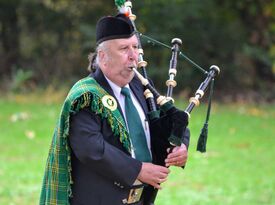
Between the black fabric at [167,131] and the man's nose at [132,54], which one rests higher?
the man's nose at [132,54]

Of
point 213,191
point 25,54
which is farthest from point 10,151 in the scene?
point 25,54

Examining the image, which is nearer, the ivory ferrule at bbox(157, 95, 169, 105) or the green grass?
the ivory ferrule at bbox(157, 95, 169, 105)

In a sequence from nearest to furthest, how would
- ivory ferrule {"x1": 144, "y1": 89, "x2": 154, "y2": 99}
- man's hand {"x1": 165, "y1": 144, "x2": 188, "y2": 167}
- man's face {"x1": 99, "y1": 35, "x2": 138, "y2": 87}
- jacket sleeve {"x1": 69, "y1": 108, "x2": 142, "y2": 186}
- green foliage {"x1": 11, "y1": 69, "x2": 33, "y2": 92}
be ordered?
jacket sleeve {"x1": 69, "y1": 108, "x2": 142, "y2": 186}
man's face {"x1": 99, "y1": 35, "x2": 138, "y2": 87}
man's hand {"x1": 165, "y1": 144, "x2": 188, "y2": 167}
ivory ferrule {"x1": 144, "y1": 89, "x2": 154, "y2": 99}
green foliage {"x1": 11, "y1": 69, "x2": 33, "y2": 92}

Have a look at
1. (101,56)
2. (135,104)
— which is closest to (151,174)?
(135,104)

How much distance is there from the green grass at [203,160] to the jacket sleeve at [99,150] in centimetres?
353

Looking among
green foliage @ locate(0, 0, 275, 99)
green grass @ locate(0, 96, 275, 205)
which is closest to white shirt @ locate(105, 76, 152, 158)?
green grass @ locate(0, 96, 275, 205)

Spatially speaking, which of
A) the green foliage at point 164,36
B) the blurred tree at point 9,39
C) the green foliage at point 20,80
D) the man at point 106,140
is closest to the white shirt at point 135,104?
the man at point 106,140

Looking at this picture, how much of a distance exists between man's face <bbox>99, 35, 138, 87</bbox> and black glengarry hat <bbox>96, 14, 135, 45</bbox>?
3 cm

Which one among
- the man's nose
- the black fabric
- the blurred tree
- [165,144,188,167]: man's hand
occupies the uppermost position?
the blurred tree

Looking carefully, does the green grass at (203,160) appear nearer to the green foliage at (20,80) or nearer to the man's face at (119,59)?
the green foliage at (20,80)

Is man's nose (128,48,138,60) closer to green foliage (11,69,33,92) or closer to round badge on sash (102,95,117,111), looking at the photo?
round badge on sash (102,95,117,111)

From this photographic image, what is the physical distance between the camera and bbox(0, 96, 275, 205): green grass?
23.1ft

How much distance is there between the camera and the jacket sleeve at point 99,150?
3189 mm

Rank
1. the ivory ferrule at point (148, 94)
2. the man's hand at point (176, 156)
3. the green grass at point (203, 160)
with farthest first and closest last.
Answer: the green grass at point (203, 160) → the ivory ferrule at point (148, 94) → the man's hand at point (176, 156)
